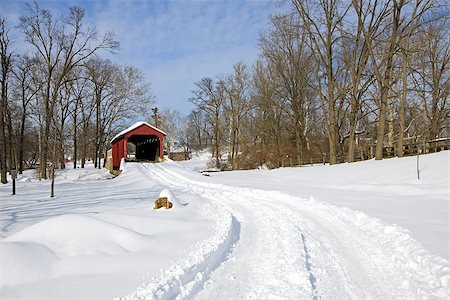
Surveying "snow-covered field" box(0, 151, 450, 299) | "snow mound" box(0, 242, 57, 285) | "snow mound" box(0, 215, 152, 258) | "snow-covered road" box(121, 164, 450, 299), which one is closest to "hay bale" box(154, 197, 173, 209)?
"snow-covered field" box(0, 151, 450, 299)

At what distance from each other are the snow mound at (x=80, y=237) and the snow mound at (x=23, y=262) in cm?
29

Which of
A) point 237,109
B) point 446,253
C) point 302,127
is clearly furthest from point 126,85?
point 446,253

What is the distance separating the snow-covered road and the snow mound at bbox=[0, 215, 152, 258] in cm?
123

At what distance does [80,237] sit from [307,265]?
368 centimetres

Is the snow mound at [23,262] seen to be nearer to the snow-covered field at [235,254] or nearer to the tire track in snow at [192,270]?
the snow-covered field at [235,254]

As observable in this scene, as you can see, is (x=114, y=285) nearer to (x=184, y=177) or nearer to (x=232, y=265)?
(x=232, y=265)

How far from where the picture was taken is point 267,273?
4441 mm

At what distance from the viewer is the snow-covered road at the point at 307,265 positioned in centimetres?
387

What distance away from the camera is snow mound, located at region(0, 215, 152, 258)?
16.3ft

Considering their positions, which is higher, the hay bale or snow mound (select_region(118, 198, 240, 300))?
the hay bale

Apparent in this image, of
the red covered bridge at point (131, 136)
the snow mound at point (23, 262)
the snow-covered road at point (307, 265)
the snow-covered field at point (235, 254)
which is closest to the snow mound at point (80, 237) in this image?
the snow-covered field at point (235, 254)

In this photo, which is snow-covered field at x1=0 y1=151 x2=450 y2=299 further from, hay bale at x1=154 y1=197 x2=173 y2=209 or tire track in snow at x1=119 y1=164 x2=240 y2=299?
hay bale at x1=154 y1=197 x2=173 y2=209

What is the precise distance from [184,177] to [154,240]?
50.3ft

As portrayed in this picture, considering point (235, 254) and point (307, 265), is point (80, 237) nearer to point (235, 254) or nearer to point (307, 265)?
point (235, 254)
